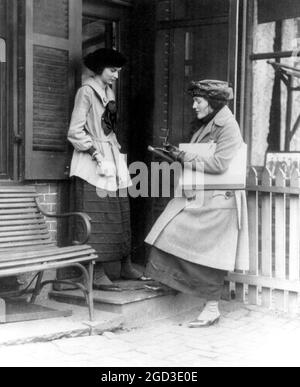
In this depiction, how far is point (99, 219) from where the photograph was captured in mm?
6102

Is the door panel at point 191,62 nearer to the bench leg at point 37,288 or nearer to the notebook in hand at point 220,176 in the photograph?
the notebook in hand at point 220,176

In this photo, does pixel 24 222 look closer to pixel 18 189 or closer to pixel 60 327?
pixel 18 189

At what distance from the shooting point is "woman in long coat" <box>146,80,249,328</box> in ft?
18.5

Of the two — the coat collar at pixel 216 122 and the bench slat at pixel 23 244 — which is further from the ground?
the coat collar at pixel 216 122

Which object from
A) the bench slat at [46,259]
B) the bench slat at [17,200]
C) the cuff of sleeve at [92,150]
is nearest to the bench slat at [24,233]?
the bench slat at [17,200]

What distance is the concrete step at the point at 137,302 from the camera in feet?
18.8

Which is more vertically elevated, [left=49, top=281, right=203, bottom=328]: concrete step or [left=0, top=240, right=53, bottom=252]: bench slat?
[left=0, top=240, right=53, bottom=252]: bench slat

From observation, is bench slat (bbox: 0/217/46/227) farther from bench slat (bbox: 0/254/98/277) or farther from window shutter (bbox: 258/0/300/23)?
window shutter (bbox: 258/0/300/23)

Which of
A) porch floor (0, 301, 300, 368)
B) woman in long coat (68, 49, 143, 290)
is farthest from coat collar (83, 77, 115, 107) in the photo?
porch floor (0, 301, 300, 368)

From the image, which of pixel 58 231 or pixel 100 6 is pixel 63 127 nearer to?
pixel 58 231

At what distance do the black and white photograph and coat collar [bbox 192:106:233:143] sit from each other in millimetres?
17

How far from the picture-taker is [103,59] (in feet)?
19.8

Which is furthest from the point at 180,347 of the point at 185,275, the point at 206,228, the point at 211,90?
the point at 211,90

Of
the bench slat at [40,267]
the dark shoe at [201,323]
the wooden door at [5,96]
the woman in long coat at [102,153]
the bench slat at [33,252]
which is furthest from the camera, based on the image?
the woman in long coat at [102,153]
